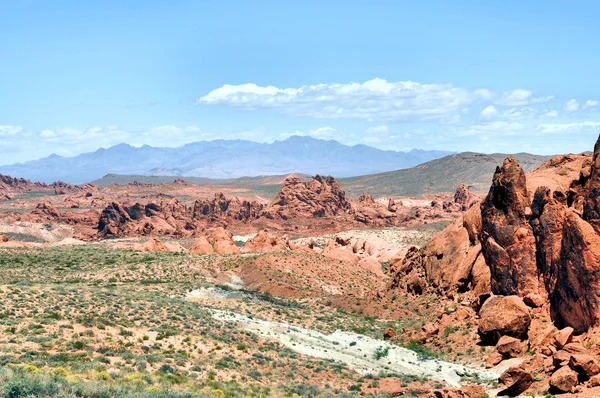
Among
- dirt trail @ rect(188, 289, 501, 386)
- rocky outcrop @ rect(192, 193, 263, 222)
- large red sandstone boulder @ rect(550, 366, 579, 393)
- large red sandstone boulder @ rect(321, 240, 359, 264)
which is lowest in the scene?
dirt trail @ rect(188, 289, 501, 386)

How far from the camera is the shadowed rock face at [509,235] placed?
3441 centimetres

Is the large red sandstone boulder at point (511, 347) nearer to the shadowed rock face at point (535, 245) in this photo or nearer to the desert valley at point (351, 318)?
Result: the desert valley at point (351, 318)

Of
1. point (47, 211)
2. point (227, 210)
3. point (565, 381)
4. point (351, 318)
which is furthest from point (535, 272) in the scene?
point (47, 211)

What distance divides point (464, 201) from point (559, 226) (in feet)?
368

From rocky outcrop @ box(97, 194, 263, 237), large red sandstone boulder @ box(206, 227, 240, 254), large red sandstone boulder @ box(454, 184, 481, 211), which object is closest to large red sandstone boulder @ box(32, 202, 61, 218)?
rocky outcrop @ box(97, 194, 263, 237)

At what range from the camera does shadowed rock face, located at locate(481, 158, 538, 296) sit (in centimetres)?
3441

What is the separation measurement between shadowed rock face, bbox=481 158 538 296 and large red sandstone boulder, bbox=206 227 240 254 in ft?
128

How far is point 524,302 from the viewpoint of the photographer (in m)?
33.2

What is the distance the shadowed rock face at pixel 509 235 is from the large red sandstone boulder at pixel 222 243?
39032 mm

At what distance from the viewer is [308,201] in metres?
142

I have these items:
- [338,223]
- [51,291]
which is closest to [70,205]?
[338,223]

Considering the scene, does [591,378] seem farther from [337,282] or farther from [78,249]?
[78,249]

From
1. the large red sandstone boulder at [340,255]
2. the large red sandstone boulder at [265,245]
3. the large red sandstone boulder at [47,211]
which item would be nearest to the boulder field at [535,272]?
the large red sandstone boulder at [340,255]

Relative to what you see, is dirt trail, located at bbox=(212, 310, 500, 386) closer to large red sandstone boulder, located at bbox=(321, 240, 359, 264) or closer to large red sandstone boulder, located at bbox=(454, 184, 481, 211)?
large red sandstone boulder, located at bbox=(321, 240, 359, 264)
